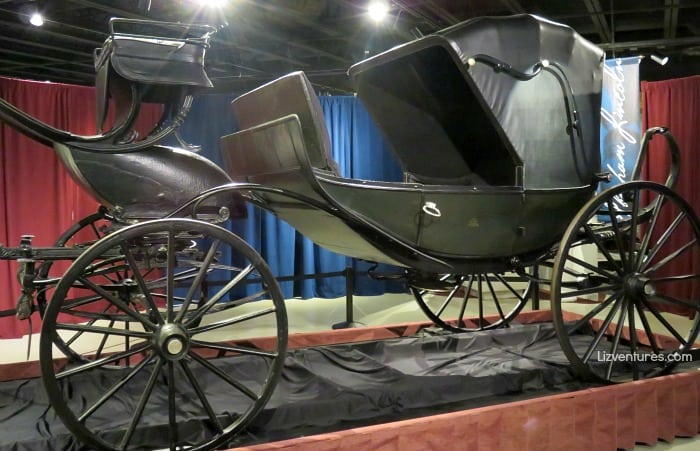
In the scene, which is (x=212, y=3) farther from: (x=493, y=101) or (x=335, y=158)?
(x=493, y=101)

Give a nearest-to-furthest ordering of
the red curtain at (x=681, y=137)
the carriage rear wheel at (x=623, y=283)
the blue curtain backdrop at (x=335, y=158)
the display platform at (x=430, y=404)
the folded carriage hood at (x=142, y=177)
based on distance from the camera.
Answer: the display platform at (x=430, y=404), the folded carriage hood at (x=142, y=177), the carriage rear wheel at (x=623, y=283), the red curtain at (x=681, y=137), the blue curtain backdrop at (x=335, y=158)

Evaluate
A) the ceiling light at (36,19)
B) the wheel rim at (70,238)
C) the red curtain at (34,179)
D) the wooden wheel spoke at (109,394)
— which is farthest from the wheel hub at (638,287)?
the ceiling light at (36,19)

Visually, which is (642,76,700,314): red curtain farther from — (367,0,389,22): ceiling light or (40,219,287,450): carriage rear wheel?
(40,219,287,450): carriage rear wheel

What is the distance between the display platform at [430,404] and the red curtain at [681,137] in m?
2.55

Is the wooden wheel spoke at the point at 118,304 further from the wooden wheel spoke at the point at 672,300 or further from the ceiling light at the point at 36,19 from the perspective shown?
the ceiling light at the point at 36,19

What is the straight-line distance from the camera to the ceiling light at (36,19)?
393 centimetres

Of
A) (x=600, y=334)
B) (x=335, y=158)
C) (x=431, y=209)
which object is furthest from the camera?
(x=335, y=158)

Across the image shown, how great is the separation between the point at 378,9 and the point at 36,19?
7.94 feet

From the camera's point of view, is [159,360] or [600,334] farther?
[600,334]

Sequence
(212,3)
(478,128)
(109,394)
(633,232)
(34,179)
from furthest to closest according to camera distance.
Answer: (34,179), (212,3), (478,128), (633,232), (109,394)

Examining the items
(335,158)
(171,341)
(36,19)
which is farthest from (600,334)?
(36,19)

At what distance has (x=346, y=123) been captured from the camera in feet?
17.1

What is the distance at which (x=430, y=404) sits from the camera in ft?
7.25

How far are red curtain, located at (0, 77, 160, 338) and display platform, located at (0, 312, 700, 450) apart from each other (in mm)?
1877
